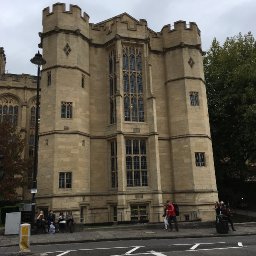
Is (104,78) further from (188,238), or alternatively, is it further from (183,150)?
(188,238)

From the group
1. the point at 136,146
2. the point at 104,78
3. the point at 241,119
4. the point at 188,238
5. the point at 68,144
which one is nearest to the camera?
the point at 188,238

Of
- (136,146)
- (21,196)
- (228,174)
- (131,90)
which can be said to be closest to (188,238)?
(136,146)

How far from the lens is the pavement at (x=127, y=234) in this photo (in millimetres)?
14508

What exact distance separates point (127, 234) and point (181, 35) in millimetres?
16387

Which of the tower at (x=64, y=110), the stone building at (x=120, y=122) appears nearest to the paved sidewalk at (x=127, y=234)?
the stone building at (x=120, y=122)

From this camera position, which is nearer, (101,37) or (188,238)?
(188,238)

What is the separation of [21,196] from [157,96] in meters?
17.7

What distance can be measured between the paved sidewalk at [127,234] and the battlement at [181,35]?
1409 centimetres

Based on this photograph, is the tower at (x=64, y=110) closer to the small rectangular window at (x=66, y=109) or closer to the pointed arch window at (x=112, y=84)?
the small rectangular window at (x=66, y=109)

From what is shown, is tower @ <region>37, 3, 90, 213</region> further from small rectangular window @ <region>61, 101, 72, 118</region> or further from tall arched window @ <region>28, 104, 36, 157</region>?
tall arched window @ <region>28, 104, 36, 157</region>

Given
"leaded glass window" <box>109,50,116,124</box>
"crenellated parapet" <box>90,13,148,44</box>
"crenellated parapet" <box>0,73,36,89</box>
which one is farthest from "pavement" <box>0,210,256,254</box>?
"crenellated parapet" <box>0,73,36,89</box>

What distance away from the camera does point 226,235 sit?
15.9m

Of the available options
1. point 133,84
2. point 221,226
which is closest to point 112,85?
point 133,84

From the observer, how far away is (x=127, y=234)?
1616 centimetres
